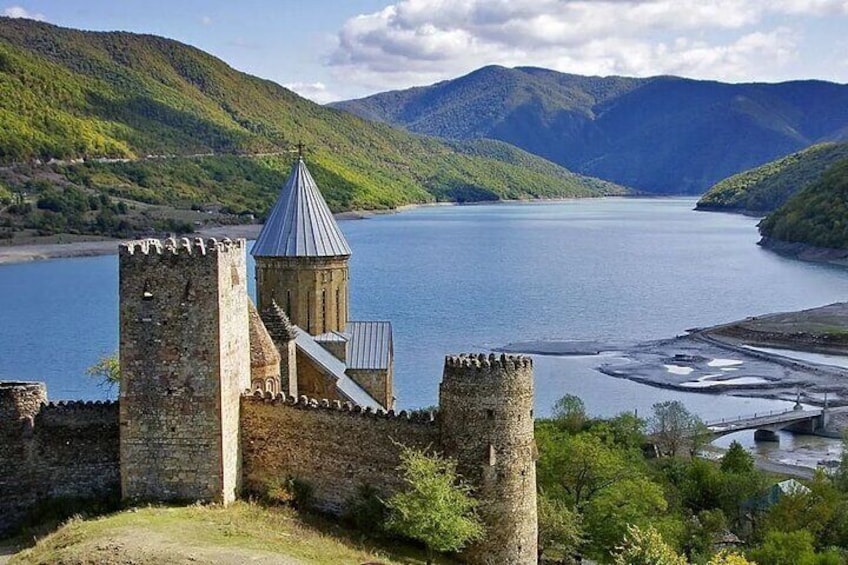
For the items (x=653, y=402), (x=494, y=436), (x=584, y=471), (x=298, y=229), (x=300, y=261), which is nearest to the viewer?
(x=494, y=436)

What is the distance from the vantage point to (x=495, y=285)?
309 ft

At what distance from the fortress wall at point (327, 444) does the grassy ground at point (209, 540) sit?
2.66 ft

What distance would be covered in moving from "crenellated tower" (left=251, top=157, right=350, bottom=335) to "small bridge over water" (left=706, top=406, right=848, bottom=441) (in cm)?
2415

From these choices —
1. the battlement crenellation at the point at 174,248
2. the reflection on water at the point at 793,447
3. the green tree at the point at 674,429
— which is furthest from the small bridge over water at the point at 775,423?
the battlement crenellation at the point at 174,248

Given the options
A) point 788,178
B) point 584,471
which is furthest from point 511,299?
point 788,178

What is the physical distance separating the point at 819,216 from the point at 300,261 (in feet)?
332

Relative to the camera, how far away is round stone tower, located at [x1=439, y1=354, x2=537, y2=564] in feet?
58.7

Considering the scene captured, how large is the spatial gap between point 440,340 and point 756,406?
20.8m

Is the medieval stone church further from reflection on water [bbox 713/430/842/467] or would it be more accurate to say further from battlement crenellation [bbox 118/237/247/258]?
reflection on water [bbox 713/430/842/467]

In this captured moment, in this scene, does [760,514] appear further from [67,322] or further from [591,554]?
[67,322]

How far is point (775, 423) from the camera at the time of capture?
47.5 metres

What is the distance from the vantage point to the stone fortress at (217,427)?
1723cm

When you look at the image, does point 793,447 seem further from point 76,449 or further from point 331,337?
point 76,449

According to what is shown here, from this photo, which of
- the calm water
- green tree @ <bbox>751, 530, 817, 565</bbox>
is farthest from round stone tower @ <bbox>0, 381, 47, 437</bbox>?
the calm water
